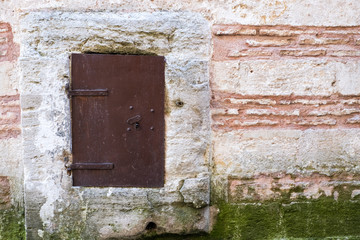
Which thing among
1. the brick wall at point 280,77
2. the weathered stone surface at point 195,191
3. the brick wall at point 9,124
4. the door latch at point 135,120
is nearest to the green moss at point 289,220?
the weathered stone surface at point 195,191

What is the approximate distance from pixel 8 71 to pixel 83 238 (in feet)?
4.69

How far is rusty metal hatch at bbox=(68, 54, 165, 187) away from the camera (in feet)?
7.77

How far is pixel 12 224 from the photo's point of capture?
252 cm

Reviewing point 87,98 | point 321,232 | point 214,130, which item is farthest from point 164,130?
point 321,232

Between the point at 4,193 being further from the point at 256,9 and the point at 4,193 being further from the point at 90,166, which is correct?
the point at 256,9

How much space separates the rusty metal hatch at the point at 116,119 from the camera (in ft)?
A: 7.77

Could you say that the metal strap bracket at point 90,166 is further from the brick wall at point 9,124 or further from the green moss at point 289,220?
the green moss at point 289,220

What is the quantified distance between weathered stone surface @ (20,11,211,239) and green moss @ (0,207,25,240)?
195 mm

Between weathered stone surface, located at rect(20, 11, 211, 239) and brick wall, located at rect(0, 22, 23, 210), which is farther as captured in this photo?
brick wall, located at rect(0, 22, 23, 210)

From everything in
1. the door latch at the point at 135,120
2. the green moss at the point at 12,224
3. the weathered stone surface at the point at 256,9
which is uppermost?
the weathered stone surface at the point at 256,9

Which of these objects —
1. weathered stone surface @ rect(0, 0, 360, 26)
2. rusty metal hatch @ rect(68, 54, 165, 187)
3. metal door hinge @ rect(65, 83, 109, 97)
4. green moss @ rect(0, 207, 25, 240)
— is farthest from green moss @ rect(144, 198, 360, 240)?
weathered stone surface @ rect(0, 0, 360, 26)

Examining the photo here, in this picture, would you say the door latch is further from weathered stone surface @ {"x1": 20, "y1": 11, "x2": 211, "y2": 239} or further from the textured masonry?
the textured masonry

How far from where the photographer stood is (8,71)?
96.7 inches

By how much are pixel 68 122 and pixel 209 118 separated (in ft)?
3.55
